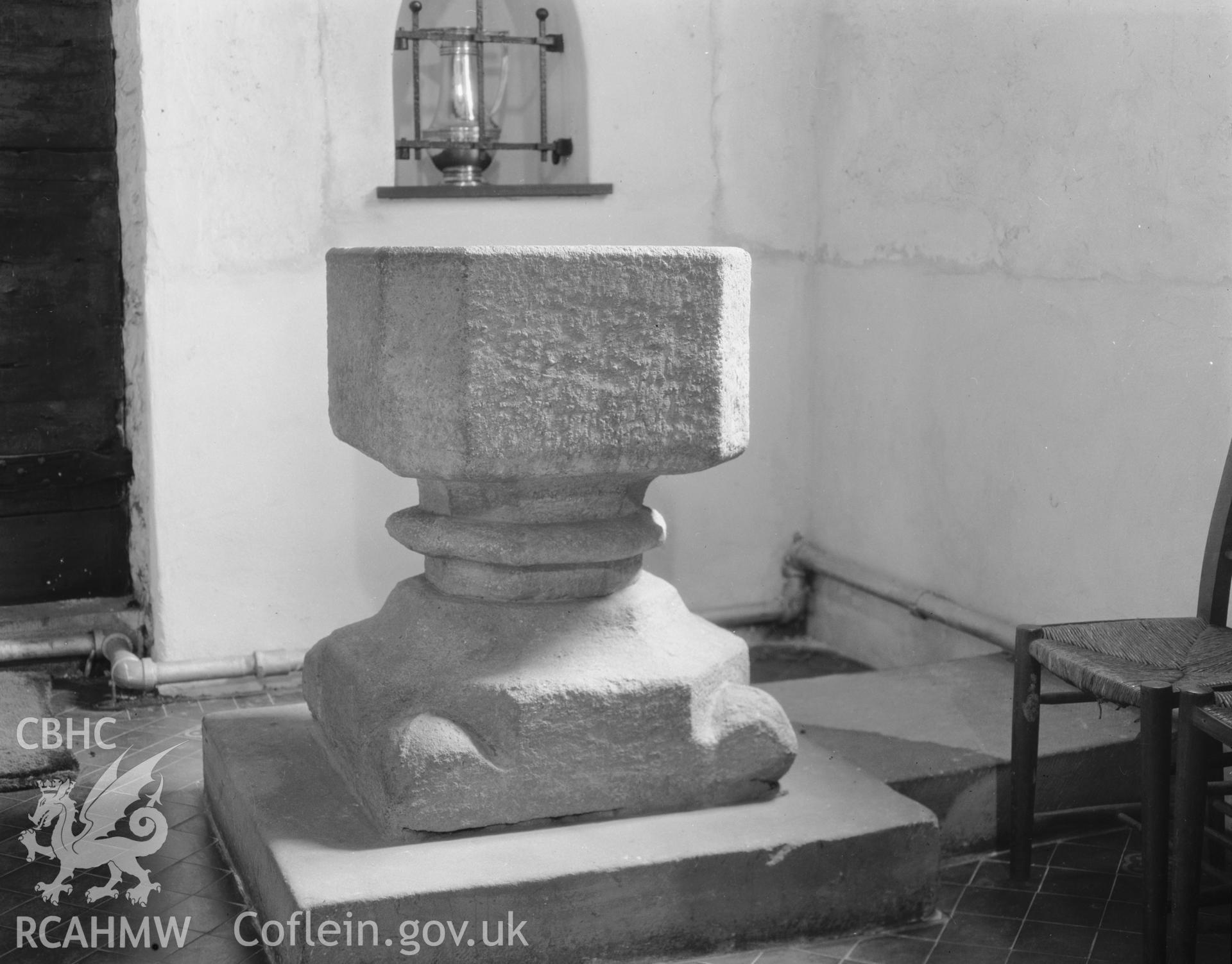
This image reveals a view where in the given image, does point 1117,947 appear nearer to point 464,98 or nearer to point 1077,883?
point 1077,883

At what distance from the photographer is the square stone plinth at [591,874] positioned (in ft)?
7.72

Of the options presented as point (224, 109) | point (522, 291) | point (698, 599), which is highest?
point (224, 109)

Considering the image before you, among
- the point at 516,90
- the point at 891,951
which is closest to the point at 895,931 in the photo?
the point at 891,951

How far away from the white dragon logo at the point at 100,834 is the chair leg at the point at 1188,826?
179 centimetres

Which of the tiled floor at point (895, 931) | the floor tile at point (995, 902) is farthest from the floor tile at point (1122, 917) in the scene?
the floor tile at point (995, 902)

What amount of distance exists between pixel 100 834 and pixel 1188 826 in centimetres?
204

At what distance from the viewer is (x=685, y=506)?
15.0 ft

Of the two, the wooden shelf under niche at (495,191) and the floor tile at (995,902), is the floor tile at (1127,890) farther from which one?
the wooden shelf under niche at (495,191)

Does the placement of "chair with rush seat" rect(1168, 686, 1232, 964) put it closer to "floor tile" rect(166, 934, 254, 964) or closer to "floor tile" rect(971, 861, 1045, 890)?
"floor tile" rect(971, 861, 1045, 890)

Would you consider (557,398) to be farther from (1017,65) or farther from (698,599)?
(698,599)

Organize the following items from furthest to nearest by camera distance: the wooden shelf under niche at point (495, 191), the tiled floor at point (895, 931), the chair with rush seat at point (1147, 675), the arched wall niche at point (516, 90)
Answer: the arched wall niche at point (516, 90)
the wooden shelf under niche at point (495, 191)
the tiled floor at point (895, 931)
the chair with rush seat at point (1147, 675)

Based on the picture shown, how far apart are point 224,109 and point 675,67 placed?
133 centimetres

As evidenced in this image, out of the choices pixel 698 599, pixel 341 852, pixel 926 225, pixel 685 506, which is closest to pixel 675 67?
pixel 926 225

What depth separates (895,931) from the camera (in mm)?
2639
